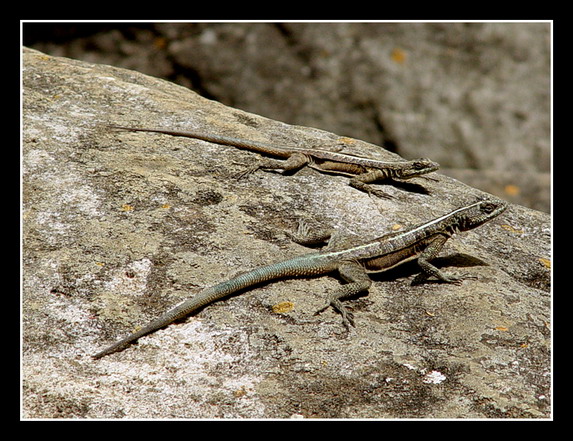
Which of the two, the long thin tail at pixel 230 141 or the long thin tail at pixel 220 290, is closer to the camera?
the long thin tail at pixel 220 290

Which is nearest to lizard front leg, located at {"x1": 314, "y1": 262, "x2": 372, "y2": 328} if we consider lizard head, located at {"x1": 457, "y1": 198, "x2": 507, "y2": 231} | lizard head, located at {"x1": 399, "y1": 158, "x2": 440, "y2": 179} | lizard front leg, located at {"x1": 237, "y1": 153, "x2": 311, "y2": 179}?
lizard head, located at {"x1": 457, "y1": 198, "x2": 507, "y2": 231}

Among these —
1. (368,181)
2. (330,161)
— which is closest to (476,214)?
(368,181)

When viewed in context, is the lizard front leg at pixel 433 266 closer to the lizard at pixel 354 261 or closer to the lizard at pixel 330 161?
the lizard at pixel 354 261

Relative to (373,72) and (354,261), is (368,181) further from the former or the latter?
(373,72)

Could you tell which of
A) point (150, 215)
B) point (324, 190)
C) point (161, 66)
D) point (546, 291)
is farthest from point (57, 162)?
point (161, 66)

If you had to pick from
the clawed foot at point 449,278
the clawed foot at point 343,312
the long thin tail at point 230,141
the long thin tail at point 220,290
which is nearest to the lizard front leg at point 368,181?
the long thin tail at point 230,141

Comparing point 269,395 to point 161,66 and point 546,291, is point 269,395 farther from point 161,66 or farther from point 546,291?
point 161,66
